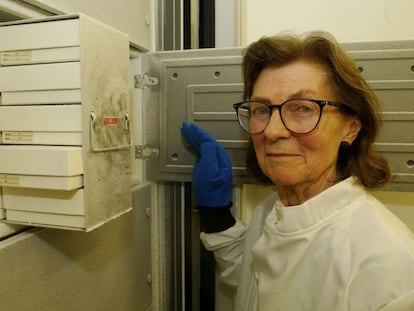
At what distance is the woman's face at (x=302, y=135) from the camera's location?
2.34 feet

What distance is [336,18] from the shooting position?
3.81ft

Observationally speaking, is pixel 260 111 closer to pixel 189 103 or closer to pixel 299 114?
pixel 299 114

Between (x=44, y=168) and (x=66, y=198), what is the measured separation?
0.24ft

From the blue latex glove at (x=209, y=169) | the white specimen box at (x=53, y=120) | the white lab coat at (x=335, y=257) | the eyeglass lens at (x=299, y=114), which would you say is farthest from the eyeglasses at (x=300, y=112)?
the white specimen box at (x=53, y=120)

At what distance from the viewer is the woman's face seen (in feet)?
2.34

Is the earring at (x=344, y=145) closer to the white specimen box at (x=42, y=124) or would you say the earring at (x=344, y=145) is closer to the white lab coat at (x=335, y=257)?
the white lab coat at (x=335, y=257)

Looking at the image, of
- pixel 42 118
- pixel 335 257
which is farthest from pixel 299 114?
pixel 42 118

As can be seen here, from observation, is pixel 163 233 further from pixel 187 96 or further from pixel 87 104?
pixel 87 104

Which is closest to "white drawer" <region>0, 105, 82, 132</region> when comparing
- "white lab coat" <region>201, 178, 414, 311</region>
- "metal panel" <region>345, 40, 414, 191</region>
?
"white lab coat" <region>201, 178, 414, 311</region>

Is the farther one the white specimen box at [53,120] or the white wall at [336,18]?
the white wall at [336,18]

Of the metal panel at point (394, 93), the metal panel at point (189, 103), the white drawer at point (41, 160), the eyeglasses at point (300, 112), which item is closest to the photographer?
the white drawer at point (41, 160)

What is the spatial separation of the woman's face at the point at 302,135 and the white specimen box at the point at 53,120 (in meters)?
0.37

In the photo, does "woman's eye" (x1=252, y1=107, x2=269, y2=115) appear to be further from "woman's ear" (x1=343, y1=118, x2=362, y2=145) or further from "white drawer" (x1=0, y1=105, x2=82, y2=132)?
"white drawer" (x1=0, y1=105, x2=82, y2=132)

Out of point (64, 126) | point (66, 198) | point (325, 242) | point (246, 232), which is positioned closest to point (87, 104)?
point (64, 126)
